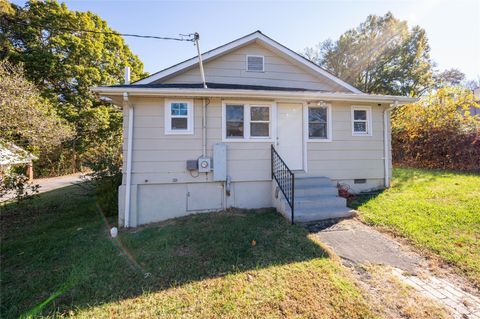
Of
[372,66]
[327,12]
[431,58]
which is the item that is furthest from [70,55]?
[431,58]

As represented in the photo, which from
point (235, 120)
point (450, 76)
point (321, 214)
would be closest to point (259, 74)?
point (235, 120)

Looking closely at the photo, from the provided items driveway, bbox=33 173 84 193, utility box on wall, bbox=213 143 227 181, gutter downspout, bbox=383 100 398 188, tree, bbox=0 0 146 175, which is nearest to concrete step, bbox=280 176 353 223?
utility box on wall, bbox=213 143 227 181

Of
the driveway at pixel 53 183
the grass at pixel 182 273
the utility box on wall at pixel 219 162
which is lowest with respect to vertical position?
the grass at pixel 182 273

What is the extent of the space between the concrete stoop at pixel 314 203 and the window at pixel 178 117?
2.90 m

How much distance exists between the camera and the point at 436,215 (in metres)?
4.56

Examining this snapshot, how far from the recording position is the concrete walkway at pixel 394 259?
2.44 metres

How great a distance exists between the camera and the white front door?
6090 mm

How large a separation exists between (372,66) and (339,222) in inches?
881

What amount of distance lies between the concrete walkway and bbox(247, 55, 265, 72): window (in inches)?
207

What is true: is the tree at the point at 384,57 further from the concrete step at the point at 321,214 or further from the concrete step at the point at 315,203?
the concrete step at the point at 321,214

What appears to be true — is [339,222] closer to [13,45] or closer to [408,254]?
[408,254]

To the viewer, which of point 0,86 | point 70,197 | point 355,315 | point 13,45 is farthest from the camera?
point 13,45

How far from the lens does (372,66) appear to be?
21234mm

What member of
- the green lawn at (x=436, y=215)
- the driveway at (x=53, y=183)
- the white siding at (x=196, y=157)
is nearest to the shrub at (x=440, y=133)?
the green lawn at (x=436, y=215)
